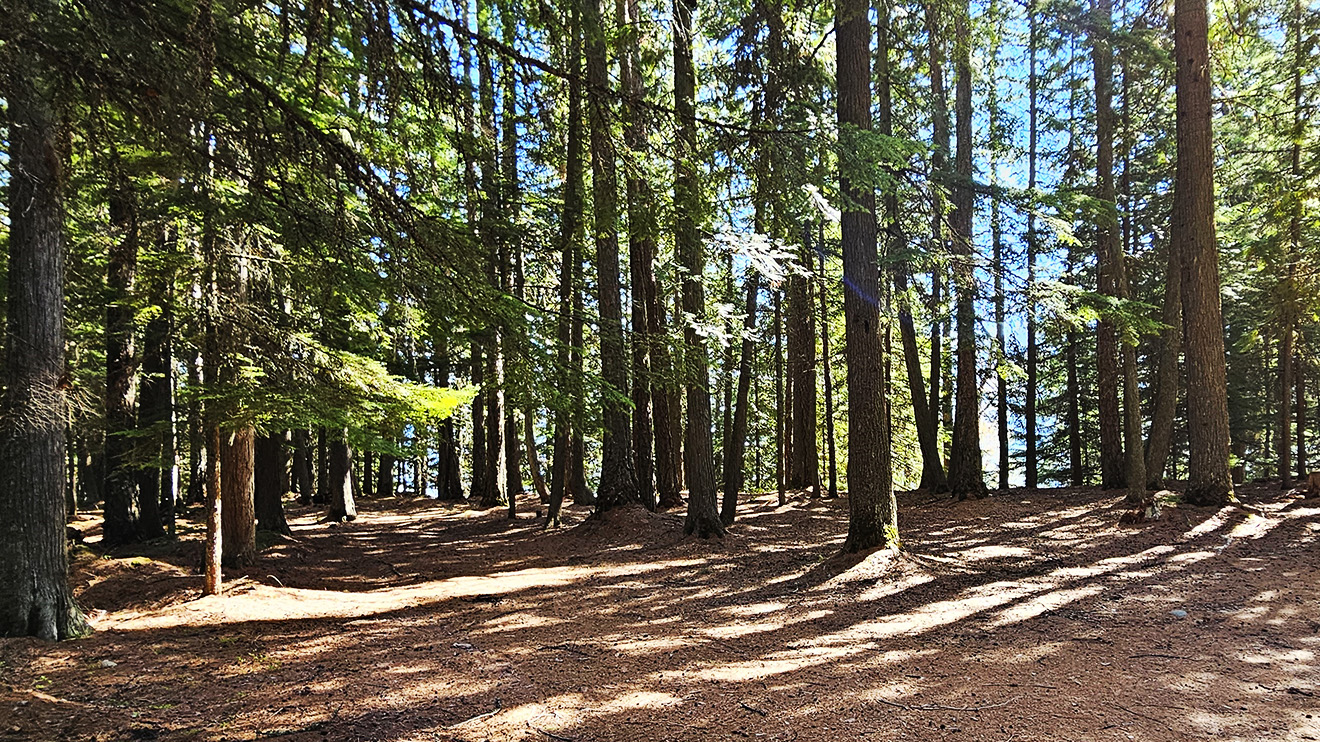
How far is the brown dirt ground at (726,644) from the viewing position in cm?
414

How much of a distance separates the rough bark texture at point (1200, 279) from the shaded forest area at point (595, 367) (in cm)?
6

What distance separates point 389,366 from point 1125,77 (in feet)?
54.7

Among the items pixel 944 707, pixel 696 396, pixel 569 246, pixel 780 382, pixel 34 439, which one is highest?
pixel 569 246

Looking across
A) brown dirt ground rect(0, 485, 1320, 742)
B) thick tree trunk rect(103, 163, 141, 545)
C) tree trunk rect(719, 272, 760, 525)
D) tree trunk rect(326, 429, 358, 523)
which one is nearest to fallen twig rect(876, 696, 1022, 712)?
brown dirt ground rect(0, 485, 1320, 742)

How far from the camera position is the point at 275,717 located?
14.3 feet

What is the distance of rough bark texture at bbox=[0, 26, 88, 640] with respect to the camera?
586cm

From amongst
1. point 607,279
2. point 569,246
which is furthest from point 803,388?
point 569,246

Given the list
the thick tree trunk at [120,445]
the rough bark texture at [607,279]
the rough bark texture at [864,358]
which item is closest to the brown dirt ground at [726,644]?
the rough bark texture at [864,358]

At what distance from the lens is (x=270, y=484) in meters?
13.5

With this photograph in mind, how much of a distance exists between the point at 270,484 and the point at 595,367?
8.55 meters

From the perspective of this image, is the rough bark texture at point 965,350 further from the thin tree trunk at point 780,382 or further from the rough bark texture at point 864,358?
the rough bark texture at point 864,358

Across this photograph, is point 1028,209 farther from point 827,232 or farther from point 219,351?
point 219,351

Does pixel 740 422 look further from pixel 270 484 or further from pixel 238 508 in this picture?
pixel 270 484

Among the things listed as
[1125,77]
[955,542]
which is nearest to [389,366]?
[955,542]
